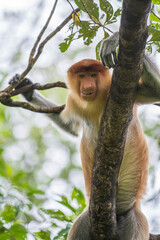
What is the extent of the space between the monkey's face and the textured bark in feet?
2.08

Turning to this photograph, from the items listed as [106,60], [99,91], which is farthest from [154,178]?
[106,60]

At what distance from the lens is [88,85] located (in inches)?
124

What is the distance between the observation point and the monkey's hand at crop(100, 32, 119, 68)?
235 cm

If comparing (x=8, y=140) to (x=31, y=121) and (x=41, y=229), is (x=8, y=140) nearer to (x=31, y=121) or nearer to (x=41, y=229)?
(x=31, y=121)

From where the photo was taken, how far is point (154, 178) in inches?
180

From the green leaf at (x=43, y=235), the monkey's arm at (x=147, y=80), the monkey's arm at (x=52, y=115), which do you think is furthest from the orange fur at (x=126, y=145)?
the green leaf at (x=43, y=235)

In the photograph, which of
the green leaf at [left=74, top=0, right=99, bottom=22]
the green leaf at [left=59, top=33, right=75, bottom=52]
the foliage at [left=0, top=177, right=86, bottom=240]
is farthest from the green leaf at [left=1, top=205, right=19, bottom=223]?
the green leaf at [left=74, top=0, right=99, bottom=22]

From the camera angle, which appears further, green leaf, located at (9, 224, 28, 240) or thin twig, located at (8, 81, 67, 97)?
thin twig, located at (8, 81, 67, 97)

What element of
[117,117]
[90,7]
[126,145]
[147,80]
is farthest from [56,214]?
[90,7]

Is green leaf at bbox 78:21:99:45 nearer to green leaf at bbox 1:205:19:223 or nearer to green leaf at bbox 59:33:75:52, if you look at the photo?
green leaf at bbox 59:33:75:52

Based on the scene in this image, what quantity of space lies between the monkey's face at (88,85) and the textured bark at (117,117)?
63cm

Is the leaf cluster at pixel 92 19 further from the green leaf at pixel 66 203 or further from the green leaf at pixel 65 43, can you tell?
the green leaf at pixel 66 203

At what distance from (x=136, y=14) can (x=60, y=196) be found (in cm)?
223

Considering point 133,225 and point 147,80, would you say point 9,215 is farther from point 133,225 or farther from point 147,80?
point 147,80
